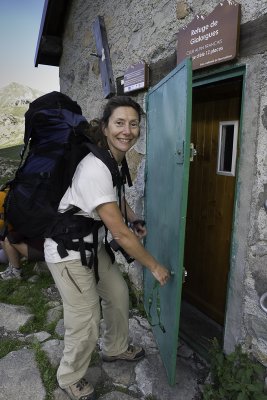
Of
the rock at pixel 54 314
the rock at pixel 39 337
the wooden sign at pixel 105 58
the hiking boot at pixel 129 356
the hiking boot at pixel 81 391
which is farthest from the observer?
the wooden sign at pixel 105 58

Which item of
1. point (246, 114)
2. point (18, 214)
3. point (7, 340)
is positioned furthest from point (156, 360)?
point (246, 114)

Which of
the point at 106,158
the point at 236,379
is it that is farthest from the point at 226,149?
the point at 236,379

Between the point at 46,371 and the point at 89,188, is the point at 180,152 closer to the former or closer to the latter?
the point at 89,188

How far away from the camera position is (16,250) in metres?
3.92

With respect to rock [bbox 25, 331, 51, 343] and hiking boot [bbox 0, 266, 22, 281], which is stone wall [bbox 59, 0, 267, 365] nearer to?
rock [bbox 25, 331, 51, 343]

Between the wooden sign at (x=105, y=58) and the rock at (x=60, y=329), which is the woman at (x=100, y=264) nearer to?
the rock at (x=60, y=329)

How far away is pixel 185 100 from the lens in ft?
5.43

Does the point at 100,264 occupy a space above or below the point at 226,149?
below

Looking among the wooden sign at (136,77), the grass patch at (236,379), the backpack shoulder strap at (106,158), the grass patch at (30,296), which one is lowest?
the grass patch at (30,296)

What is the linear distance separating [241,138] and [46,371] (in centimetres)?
225

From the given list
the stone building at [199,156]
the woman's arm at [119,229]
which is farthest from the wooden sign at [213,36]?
the woman's arm at [119,229]

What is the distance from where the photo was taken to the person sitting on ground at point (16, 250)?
3.75 m

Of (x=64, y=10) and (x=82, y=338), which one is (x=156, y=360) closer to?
(x=82, y=338)

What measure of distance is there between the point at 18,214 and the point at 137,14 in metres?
2.27
